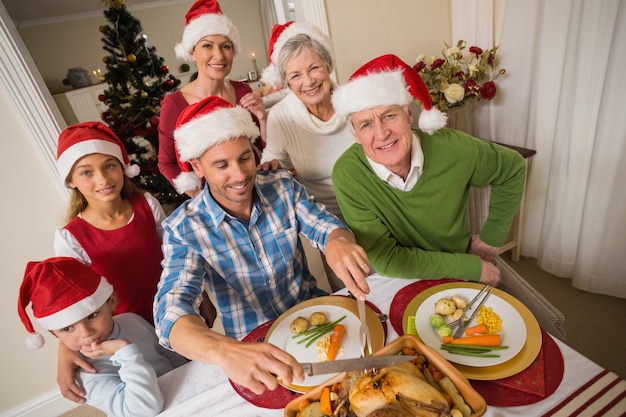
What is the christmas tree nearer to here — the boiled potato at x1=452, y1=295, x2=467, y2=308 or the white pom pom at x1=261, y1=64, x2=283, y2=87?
the white pom pom at x1=261, y1=64, x2=283, y2=87

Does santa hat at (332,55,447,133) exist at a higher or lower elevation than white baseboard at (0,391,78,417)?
higher

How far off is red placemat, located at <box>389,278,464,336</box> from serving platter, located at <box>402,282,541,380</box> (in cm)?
2

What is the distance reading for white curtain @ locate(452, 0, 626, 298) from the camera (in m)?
1.56

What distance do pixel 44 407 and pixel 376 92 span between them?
8.18 feet

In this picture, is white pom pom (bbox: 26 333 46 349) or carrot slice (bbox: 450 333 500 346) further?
white pom pom (bbox: 26 333 46 349)

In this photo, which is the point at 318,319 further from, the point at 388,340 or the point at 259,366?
the point at 259,366

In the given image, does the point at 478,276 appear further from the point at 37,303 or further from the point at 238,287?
the point at 37,303

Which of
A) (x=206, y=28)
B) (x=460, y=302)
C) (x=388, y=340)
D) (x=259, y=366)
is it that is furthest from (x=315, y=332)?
(x=206, y=28)

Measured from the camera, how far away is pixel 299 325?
96 centimetres

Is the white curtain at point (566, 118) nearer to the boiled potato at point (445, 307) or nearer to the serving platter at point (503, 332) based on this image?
the serving platter at point (503, 332)

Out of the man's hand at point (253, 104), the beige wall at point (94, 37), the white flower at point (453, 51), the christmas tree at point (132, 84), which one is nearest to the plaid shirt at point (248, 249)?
the man's hand at point (253, 104)

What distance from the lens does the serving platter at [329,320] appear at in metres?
0.86

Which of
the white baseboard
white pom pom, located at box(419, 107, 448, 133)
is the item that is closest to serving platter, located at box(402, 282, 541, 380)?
white pom pom, located at box(419, 107, 448, 133)

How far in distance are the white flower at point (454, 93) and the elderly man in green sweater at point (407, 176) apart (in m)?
0.74
